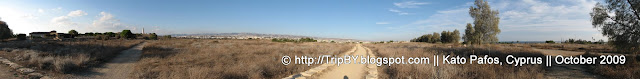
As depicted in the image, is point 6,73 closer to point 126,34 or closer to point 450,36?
point 126,34

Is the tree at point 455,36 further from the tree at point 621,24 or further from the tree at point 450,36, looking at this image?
the tree at point 621,24

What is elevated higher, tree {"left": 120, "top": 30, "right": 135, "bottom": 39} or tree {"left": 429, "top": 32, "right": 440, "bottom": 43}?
tree {"left": 120, "top": 30, "right": 135, "bottom": 39}

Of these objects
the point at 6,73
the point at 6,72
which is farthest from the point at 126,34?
the point at 6,73

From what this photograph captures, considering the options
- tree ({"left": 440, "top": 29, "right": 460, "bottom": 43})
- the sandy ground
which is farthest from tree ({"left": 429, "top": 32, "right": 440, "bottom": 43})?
the sandy ground

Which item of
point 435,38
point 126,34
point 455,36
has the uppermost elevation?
point 126,34

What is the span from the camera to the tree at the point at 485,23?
17312 mm

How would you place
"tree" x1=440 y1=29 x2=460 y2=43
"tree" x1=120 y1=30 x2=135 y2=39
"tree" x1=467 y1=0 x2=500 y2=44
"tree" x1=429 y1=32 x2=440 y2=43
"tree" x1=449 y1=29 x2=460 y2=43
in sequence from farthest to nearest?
"tree" x1=429 y1=32 x2=440 y2=43 < "tree" x1=440 y1=29 x2=460 y2=43 < "tree" x1=449 y1=29 x2=460 y2=43 < "tree" x1=120 y1=30 x2=135 y2=39 < "tree" x1=467 y1=0 x2=500 y2=44

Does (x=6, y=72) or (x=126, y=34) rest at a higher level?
(x=126, y=34)

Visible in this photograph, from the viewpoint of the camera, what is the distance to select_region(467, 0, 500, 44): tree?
17.3 meters

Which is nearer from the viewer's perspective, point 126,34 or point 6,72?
point 6,72

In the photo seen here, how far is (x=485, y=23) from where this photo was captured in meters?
17.5

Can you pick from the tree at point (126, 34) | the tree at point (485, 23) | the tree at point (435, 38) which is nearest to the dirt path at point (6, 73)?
the tree at point (485, 23)

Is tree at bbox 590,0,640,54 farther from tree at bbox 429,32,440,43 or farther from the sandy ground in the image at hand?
tree at bbox 429,32,440,43

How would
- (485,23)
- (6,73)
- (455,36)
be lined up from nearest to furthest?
(6,73), (485,23), (455,36)
